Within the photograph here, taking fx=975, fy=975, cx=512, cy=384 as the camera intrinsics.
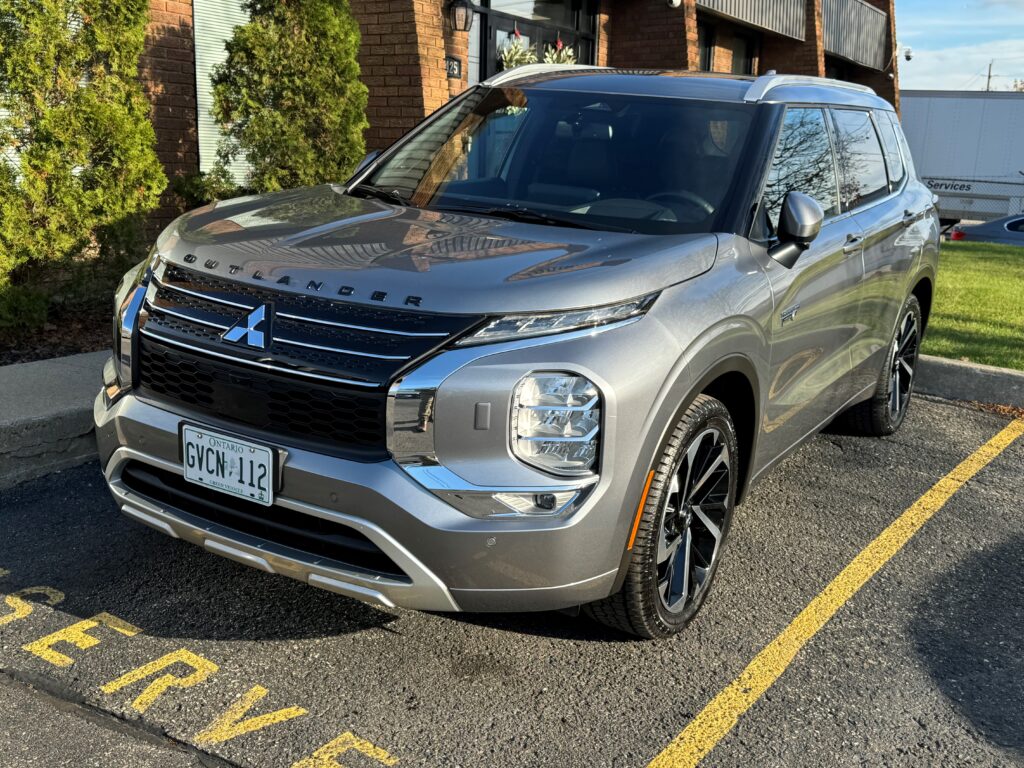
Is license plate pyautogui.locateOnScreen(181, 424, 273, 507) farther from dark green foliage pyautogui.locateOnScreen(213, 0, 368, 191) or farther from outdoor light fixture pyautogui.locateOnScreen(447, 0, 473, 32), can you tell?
outdoor light fixture pyautogui.locateOnScreen(447, 0, 473, 32)

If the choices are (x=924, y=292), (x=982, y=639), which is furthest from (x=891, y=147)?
(x=982, y=639)

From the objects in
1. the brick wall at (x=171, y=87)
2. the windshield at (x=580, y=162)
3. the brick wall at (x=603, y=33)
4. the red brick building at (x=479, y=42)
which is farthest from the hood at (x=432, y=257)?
the brick wall at (x=603, y=33)

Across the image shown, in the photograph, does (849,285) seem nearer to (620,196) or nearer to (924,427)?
(620,196)

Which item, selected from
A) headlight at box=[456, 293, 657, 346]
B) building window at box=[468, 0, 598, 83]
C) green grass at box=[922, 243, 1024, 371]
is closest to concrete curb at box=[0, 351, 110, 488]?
headlight at box=[456, 293, 657, 346]

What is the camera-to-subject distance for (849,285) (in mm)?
4332

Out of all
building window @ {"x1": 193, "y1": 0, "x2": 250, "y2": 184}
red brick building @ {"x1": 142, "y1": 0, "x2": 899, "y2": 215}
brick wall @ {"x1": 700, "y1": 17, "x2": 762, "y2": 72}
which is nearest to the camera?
red brick building @ {"x1": 142, "y1": 0, "x2": 899, "y2": 215}

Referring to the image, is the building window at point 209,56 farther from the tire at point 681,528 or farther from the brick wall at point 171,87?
the tire at point 681,528

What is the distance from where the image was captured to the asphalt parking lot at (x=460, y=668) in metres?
2.76

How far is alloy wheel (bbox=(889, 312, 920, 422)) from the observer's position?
5.61 meters

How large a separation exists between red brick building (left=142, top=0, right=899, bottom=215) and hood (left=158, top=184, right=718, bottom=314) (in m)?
5.44

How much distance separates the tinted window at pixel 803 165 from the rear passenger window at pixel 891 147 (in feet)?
3.53

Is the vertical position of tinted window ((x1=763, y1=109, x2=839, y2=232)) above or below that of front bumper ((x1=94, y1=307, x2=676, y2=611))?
above

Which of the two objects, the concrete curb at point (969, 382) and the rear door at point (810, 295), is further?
the concrete curb at point (969, 382)

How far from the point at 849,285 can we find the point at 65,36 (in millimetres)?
4912
